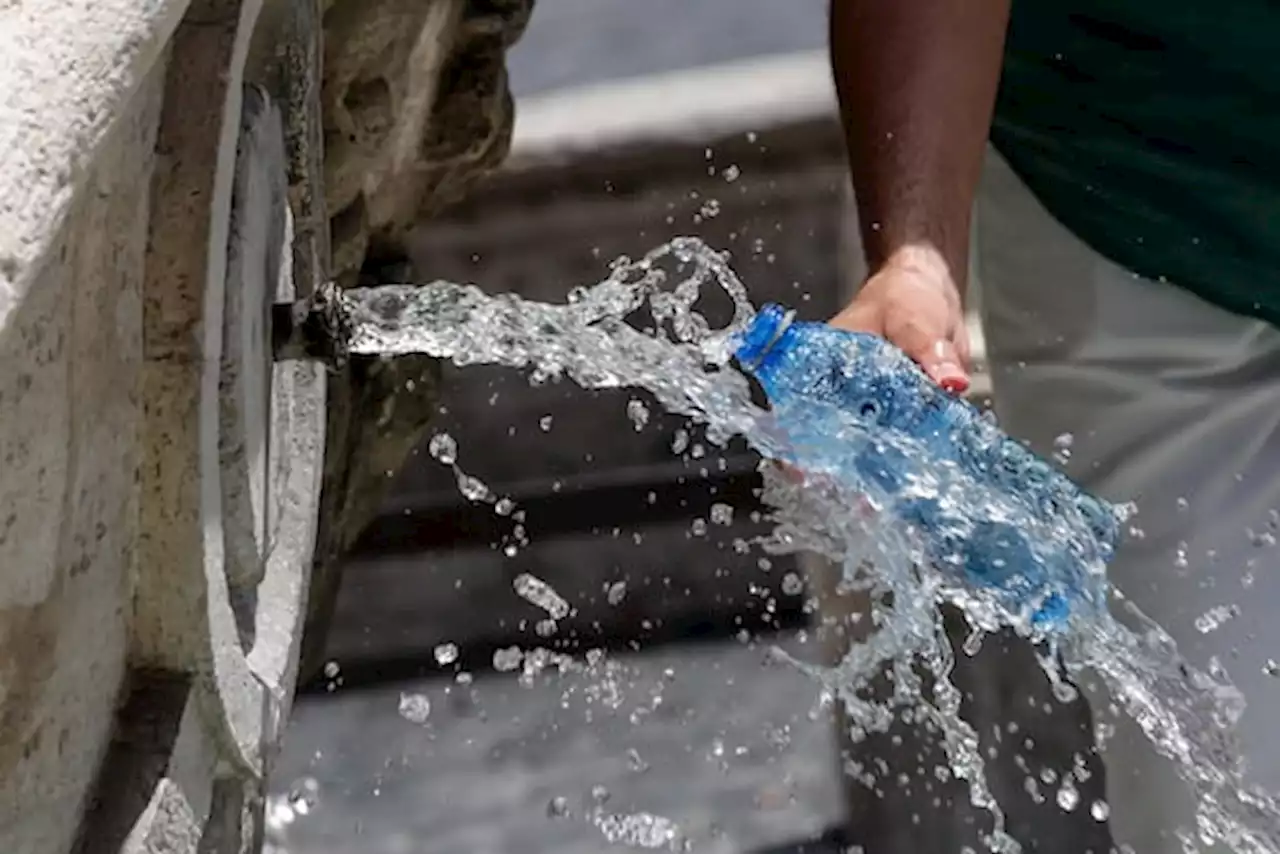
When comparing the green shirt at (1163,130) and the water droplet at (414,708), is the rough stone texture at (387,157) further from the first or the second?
the water droplet at (414,708)

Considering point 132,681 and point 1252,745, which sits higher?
point 132,681

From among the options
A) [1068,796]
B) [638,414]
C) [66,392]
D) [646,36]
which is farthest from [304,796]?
[66,392]

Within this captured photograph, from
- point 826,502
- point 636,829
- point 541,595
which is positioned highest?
point 826,502

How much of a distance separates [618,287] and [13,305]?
891 millimetres

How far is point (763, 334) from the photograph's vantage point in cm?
95

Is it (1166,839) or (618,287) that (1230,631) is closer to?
(1166,839)

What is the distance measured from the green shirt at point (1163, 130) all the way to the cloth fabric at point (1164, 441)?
0.07ft

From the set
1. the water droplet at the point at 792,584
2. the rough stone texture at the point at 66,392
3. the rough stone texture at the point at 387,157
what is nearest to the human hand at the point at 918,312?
the rough stone texture at the point at 387,157

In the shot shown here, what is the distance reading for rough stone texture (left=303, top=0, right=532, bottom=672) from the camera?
3.79ft

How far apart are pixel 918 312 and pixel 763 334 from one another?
12 centimetres

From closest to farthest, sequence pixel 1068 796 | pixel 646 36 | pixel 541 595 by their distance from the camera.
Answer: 1. pixel 1068 796
2. pixel 541 595
3. pixel 646 36

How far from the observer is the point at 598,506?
2025 mm

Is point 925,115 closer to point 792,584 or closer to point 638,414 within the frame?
point 638,414

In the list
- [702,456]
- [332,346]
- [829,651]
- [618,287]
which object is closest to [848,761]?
[829,651]
